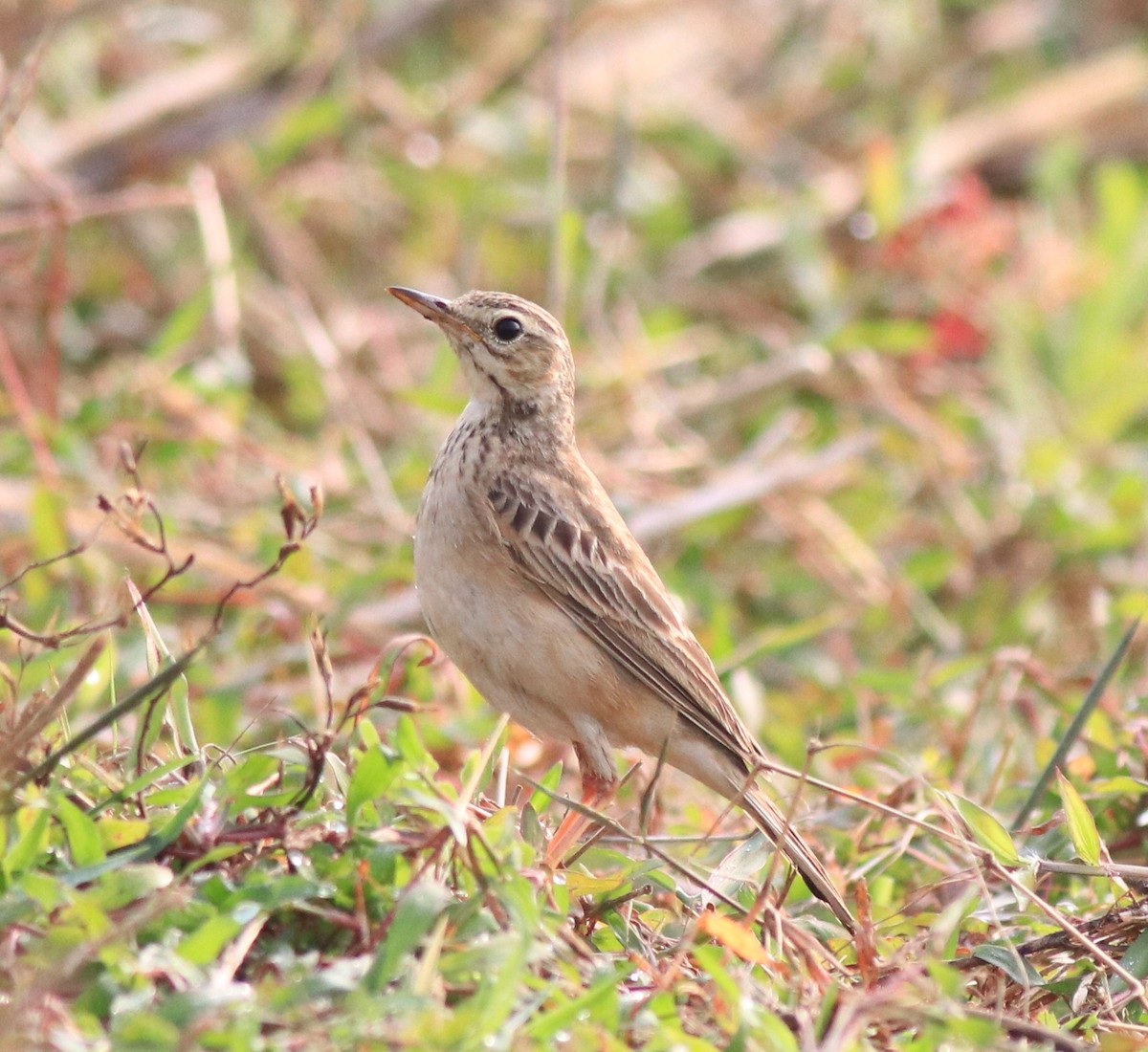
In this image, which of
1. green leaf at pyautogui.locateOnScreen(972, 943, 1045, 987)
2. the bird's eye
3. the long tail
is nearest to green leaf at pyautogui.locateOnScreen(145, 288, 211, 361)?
the bird's eye

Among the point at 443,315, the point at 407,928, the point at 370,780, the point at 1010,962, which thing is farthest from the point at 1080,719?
the point at 443,315

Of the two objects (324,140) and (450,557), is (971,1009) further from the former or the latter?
(324,140)

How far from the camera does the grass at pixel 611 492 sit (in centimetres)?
316

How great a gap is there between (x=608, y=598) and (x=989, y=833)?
1303 mm

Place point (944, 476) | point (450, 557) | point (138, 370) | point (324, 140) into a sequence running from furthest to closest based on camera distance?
point (324, 140) < point (944, 476) < point (138, 370) < point (450, 557)

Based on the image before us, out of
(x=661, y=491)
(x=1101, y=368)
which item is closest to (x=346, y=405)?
(x=661, y=491)

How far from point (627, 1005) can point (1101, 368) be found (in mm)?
5655

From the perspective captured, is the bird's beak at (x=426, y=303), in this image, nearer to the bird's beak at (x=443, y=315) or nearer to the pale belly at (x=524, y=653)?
the bird's beak at (x=443, y=315)

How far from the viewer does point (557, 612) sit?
4.64 m

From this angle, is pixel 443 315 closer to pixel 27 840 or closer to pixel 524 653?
pixel 524 653

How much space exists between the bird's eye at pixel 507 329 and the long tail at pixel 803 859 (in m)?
1.60

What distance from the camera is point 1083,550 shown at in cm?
712

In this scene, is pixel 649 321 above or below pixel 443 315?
below

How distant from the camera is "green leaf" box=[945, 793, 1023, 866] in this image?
3.82m
